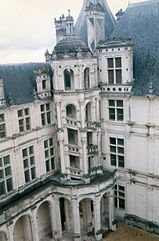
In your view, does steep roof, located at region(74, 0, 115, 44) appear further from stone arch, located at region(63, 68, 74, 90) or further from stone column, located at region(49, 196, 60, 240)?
stone column, located at region(49, 196, 60, 240)

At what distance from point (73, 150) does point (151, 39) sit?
40.0 feet

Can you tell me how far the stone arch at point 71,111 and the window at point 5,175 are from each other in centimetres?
683

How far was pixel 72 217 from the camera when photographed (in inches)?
1091

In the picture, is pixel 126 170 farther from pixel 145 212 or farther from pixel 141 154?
pixel 145 212

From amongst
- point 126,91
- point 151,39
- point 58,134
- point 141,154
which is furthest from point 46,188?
point 151,39

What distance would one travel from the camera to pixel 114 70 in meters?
27.1

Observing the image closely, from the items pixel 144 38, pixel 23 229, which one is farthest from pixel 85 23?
pixel 23 229

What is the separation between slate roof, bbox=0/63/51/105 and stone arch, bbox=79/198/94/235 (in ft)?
36.4

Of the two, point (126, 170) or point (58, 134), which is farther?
point (126, 170)

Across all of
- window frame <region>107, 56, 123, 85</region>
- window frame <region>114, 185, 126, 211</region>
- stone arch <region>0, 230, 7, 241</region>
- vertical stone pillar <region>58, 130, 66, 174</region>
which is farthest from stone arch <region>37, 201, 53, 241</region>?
window frame <region>107, 56, 123, 85</region>

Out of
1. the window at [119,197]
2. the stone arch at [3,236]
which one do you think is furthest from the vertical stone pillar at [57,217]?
the window at [119,197]

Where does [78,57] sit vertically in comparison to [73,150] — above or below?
above

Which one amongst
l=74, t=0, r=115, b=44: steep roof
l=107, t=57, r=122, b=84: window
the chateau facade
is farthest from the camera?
l=74, t=0, r=115, b=44: steep roof

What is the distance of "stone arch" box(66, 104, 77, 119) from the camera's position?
88.8ft
